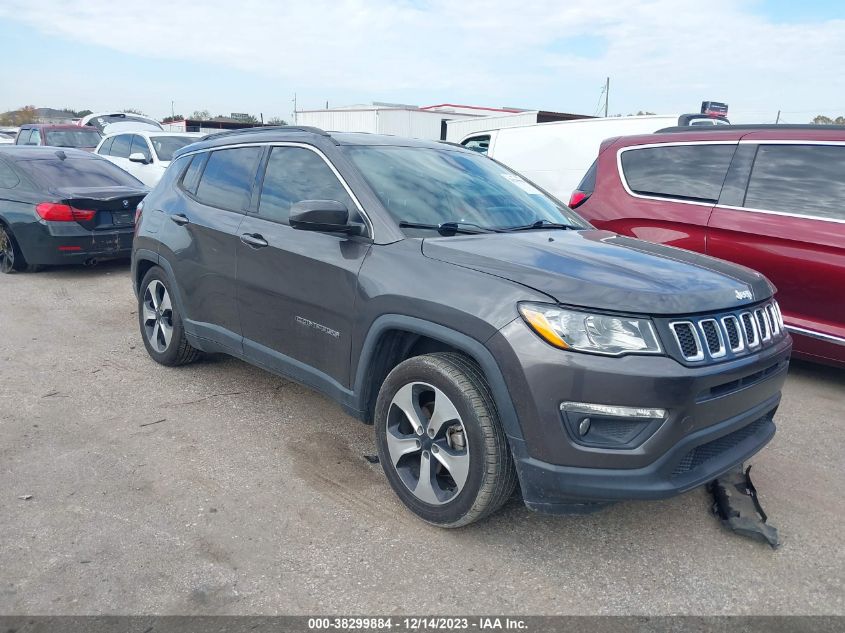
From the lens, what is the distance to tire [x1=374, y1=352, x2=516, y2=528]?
108 inches

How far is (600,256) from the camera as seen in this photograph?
3082mm

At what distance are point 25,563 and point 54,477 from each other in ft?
2.53

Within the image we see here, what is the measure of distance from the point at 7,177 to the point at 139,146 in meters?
4.06

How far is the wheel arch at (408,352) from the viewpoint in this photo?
2.67 metres

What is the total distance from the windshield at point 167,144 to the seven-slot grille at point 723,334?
10609 mm

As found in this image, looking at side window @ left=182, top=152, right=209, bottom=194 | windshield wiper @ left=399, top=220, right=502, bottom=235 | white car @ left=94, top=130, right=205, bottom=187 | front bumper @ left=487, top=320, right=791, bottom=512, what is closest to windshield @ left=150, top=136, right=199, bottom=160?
white car @ left=94, top=130, right=205, bottom=187

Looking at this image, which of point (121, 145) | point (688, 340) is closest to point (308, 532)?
point (688, 340)

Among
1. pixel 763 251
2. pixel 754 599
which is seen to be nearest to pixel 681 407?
pixel 754 599

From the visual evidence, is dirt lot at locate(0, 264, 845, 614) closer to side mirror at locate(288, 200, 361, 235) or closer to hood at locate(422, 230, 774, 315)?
hood at locate(422, 230, 774, 315)

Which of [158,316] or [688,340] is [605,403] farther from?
[158,316]

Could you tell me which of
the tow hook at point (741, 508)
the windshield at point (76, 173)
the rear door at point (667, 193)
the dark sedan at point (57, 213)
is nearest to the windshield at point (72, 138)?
the windshield at point (76, 173)

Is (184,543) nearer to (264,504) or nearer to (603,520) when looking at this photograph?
(264,504)

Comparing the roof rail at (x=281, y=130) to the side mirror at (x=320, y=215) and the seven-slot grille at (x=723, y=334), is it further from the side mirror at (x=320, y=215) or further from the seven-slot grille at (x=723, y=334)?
the seven-slot grille at (x=723, y=334)

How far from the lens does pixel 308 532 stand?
301 cm
